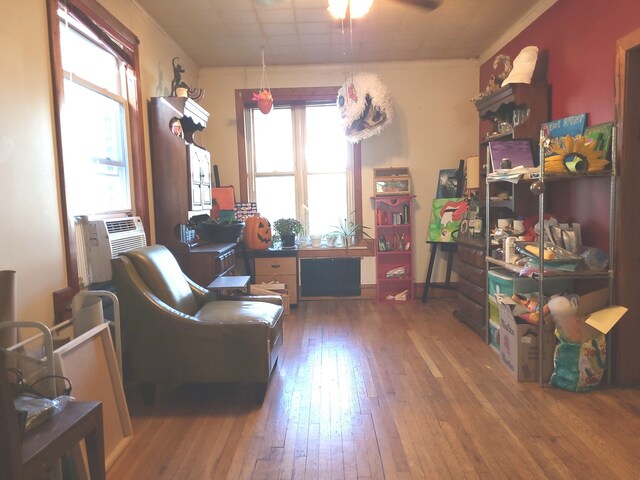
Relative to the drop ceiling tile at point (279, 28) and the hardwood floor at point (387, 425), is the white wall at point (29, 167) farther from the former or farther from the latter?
the drop ceiling tile at point (279, 28)

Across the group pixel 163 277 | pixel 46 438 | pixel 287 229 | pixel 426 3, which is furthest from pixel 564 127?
pixel 46 438

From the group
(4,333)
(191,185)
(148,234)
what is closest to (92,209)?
(148,234)

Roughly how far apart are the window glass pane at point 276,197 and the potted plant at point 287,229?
0.39m

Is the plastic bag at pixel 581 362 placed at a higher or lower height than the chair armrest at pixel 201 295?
lower

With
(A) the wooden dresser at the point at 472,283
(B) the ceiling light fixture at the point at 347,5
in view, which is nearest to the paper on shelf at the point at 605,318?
(A) the wooden dresser at the point at 472,283

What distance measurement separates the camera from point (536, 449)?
83.5 inches

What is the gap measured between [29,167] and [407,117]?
13.4 ft

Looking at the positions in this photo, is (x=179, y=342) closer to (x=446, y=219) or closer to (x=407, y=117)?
(x=446, y=219)

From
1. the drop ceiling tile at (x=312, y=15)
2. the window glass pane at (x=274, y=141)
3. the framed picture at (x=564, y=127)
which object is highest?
the drop ceiling tile at (x=312, y=15)

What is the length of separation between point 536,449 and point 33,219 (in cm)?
273

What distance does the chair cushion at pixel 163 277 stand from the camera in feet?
8.84

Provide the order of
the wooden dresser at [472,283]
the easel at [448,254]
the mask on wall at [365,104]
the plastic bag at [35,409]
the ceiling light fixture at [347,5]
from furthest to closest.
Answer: the easel at [448,254] → the mask on wall at [365,104] → the wooden dresser at [472,283] → the ceiling light fixture at [347,5] → the plastic bag at [35,409]

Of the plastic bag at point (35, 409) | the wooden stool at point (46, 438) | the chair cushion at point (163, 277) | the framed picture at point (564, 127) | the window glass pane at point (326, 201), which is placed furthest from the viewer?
the window glass pane at point (326, 201)

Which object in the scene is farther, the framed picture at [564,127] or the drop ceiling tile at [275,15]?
the drop ceiling tile at [275,15]
